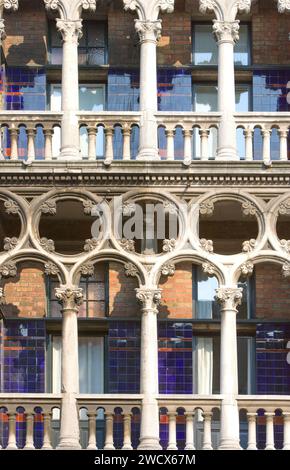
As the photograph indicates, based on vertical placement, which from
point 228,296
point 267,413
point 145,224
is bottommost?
point 267,413

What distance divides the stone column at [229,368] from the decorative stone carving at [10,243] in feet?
9.64

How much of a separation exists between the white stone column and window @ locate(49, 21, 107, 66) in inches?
59.9

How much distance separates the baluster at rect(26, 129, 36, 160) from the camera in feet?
122

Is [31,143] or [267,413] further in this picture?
[31,143]

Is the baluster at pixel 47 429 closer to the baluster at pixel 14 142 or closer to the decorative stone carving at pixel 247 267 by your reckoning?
the decorative stone carving at pixel 247 267

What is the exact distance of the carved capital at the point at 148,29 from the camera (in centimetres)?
3784

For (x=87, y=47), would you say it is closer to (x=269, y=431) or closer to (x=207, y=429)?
(x=207, y=429)

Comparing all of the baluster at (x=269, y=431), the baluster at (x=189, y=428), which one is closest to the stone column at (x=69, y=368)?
the baluster at (x=189, y=428)

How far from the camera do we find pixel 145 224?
122 feet

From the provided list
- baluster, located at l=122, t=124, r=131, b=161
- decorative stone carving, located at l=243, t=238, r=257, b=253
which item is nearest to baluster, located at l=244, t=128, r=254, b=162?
decorative stone carving, located at l=243, t=238, r=257, b=253

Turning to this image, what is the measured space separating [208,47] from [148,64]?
203cm

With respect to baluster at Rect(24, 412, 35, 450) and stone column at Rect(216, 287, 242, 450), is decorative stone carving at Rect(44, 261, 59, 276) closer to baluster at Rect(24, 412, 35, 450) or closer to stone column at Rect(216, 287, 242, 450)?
baluster at Rect(24, 412, 35, 450)

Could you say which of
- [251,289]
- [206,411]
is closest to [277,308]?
[251,289]

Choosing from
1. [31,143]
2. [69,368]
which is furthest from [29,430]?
[31,143]
